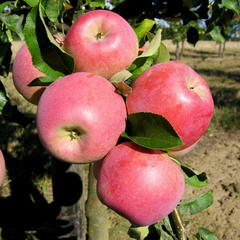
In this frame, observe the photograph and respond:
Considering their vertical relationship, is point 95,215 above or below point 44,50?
below

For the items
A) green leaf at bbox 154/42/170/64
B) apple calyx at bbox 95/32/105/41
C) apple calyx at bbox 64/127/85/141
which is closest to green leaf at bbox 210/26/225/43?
green leaf at bbox 154/42/170/64

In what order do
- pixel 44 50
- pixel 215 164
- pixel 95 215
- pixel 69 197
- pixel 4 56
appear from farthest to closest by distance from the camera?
1. pixel 215 164
2. pixel 69 197
3. pixel 95 215
4. pixel 4 56
5. pixel 44 50

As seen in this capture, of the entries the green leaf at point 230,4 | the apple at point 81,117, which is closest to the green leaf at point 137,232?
the apple at point 81,117

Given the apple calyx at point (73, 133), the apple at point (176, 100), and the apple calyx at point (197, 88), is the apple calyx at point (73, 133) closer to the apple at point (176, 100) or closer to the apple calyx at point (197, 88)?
the apple at point (176, 100)

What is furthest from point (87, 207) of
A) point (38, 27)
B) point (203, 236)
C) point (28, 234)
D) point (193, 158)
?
point (193, 158)

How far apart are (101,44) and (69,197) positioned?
130cm

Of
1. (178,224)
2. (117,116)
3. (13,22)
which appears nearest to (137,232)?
(178,224)

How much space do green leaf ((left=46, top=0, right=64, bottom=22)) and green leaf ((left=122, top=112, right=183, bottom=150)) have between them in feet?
1.11

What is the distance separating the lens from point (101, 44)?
67 centimetres

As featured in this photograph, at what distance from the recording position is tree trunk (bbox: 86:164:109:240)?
50.4 inches

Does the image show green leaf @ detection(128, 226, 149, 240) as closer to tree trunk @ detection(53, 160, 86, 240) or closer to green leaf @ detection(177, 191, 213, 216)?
green leaf @ detection(177, 191, 213, 216)

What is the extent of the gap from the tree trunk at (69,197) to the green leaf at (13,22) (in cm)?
86

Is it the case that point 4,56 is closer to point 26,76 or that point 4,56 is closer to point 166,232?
point 26,76

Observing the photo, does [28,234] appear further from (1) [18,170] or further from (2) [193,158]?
(2) [193,158]
